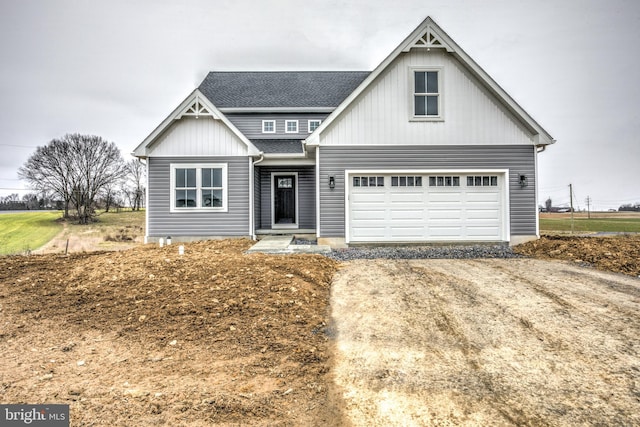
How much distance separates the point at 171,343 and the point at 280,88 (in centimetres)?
1454

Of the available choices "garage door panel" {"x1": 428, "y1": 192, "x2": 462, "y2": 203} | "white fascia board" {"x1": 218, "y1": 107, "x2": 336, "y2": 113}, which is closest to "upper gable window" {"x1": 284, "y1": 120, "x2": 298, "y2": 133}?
"white fascia board" {"x1": 218, "y1": 107, "x2": 336, "y2": 113}

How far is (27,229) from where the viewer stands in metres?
15.8

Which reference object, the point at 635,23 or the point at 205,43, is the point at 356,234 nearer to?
the point at 205,43

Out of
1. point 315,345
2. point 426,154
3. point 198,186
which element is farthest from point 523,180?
point 198,186

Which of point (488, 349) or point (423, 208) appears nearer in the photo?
point (488, 349)

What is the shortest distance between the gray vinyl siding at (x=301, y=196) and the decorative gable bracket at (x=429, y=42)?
591 cm

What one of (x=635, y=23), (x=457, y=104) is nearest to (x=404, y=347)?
(x=457, y=104)

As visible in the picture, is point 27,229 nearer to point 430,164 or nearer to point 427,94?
point 430,164

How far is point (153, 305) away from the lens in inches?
200

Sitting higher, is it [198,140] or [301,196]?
[198,140]

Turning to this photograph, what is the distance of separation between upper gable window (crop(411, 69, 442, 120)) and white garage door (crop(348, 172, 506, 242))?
207 centimetres

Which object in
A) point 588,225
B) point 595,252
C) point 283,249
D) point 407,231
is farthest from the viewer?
point 588,225

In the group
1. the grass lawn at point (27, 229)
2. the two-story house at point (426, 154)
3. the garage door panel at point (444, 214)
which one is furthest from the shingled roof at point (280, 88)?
the grass lawn at point (27, 229)

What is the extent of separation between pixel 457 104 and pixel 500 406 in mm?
10332
